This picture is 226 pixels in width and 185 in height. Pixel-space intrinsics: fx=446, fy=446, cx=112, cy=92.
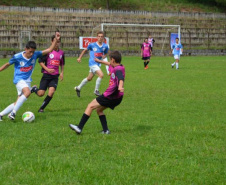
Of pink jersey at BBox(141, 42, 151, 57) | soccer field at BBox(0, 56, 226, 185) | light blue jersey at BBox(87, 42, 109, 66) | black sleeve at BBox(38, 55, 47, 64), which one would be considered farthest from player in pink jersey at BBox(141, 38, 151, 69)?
black sleeve at BBox(38, 55, 47, 64)

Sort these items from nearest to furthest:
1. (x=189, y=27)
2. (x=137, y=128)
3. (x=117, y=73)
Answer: (x=117, y=73), (x=137, y=128), (x=189, y=27)

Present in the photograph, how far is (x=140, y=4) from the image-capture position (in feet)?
176

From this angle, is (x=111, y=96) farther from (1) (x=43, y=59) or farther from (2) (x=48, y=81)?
(1) (x=43, y=59)

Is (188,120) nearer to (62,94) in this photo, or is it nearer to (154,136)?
(154,136)

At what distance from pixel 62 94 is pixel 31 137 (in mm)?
6948

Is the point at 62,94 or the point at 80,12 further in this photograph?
the point at 80,12

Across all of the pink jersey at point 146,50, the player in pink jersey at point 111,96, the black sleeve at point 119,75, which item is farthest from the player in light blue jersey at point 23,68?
the pink jersey at point 146,50

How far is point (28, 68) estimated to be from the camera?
30.6ft

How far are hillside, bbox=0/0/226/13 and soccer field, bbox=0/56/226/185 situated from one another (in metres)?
38.5

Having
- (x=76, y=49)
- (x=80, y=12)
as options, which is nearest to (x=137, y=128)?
(x=76, y=49)

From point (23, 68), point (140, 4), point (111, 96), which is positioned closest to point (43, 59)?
point (23, 68)

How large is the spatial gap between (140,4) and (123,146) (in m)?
48.6

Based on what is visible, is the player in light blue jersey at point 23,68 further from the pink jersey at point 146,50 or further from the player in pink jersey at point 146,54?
the pink jersey at point 146,50

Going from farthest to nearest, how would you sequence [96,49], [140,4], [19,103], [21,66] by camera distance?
[140,4] < [96,49] < [21,66] < [19,103]
